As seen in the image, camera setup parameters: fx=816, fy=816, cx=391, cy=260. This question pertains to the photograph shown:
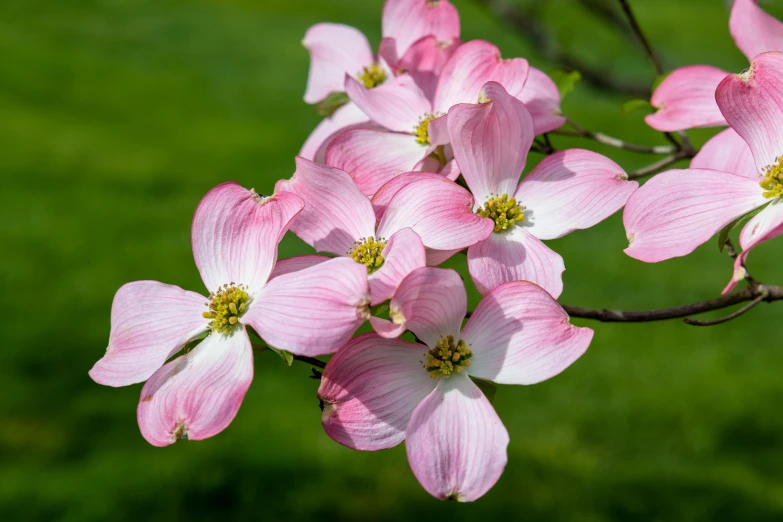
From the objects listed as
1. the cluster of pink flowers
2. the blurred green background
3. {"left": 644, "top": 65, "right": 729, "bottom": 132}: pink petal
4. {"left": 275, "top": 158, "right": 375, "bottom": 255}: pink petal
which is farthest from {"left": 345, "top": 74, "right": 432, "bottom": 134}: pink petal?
the blurred green background

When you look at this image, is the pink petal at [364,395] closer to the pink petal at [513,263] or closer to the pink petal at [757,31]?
the pink petal at [513,263]

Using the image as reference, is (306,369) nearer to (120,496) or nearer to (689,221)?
(120,496)

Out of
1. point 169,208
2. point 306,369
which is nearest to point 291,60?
point 169,208

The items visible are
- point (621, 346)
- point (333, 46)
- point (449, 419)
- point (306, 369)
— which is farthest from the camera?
point (621, 346)

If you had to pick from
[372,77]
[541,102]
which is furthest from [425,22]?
[541,102]

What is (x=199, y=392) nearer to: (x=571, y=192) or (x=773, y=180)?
(x=571, y=192)

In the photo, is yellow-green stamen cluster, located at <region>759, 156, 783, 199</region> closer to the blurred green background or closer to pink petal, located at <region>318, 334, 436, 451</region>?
pink petal, located at <region>318, 334, 436, 451</region>

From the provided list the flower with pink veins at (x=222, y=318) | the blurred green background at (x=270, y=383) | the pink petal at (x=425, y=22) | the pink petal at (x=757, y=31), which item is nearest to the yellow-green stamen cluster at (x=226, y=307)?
the flower with pink veins at (x=222, y=318)
